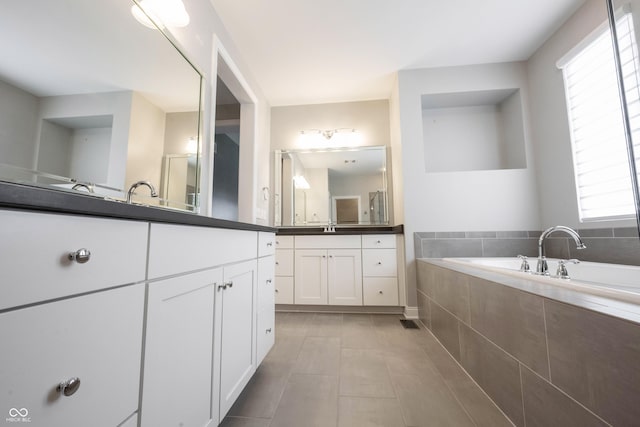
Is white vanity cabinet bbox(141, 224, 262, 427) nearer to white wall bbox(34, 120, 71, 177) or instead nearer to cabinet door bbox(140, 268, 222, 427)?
cabinet door bbox(140, 268, 222, 427)

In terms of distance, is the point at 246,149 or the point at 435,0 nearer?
the point at 435,0

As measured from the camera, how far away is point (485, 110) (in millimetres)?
2930

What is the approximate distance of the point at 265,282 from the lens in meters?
1.44

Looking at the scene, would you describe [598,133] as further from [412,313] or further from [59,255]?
[59,255]

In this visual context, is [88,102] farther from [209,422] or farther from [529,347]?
[529,347]

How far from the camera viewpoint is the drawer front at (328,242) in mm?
2695

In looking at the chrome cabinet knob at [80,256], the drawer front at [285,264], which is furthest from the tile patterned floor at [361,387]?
the chrome cabinet knob at [80,256]

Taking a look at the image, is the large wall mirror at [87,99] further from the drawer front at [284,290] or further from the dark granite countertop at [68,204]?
the drawer front at [284,290]

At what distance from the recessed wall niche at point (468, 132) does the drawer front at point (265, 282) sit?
2.33m

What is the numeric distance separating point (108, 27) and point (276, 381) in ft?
5.94

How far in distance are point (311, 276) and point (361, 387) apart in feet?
4.75

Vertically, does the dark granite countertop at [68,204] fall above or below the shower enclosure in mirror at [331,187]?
below

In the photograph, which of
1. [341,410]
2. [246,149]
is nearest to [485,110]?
[246,149]

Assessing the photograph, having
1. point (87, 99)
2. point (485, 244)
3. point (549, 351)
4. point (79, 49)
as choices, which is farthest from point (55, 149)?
point (485, 244)
